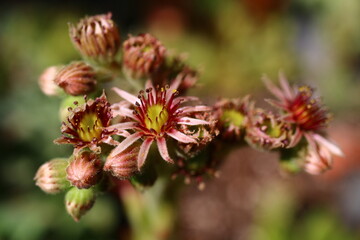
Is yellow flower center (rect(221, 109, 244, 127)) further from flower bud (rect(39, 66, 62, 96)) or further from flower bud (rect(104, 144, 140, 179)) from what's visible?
flower bud (rect(39, 66, 62, 96))

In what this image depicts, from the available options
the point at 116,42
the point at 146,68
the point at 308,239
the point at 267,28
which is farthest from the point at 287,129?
the point at 267,28

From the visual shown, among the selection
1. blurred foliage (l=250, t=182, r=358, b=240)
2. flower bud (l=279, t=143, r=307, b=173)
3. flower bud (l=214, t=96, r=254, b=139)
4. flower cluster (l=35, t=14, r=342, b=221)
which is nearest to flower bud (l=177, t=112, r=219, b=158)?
flower cluster (l=35, t=14, r=342, b=221)

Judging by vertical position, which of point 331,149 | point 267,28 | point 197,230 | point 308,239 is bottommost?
point 197,230

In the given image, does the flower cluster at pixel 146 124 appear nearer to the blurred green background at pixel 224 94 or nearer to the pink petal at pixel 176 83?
the pink petal at pixel 176 83

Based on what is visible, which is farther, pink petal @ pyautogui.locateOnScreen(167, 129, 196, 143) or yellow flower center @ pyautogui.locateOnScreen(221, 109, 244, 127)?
yellow flower center @ pyautogui.locateOnScreen(221, 109, 244, 127)

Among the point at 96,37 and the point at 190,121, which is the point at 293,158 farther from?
the point at 96,37

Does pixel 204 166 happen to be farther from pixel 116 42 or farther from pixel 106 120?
A: pixel 116 42
